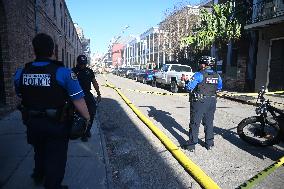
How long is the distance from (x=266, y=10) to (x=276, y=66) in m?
3.67

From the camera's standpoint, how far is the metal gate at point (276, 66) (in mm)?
18531

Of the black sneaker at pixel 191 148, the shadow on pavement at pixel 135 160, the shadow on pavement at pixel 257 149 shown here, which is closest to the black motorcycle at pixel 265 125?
the shadow on pavement at pixel 257 149

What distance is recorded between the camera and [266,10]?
19.3 m

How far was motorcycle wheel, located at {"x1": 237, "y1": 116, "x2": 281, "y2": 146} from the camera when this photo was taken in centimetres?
617

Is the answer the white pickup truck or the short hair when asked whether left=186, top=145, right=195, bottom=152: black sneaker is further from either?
the white pickup truck

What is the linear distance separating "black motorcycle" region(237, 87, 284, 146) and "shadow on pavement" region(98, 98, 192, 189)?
6.48 feet

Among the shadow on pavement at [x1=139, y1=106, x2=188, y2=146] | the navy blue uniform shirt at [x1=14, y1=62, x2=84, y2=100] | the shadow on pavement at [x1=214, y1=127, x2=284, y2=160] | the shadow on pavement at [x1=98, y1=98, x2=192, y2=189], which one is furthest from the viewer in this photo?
the shadow on pavement at [x1=139, y1=106, x2=188, y2=146]

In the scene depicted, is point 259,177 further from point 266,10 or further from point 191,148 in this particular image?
Result: point 266,10

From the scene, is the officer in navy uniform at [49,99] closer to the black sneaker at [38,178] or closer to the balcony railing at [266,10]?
the black sneaker at [38,178]

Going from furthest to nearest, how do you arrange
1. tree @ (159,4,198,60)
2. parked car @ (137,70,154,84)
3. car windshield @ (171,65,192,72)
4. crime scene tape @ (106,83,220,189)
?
tree @ (159,4,198,60), parked car @ (137,70,154,84), car windshield @ (171,65,192,72), crime scene tape @ (106,83,220,189)

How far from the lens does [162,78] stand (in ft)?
70.9

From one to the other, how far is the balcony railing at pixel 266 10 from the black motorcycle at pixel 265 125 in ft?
42.9

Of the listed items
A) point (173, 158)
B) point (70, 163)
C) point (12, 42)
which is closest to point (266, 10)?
point (12, 42)

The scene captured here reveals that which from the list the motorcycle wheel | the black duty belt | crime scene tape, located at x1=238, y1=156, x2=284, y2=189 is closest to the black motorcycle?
the motorcycle wheel
